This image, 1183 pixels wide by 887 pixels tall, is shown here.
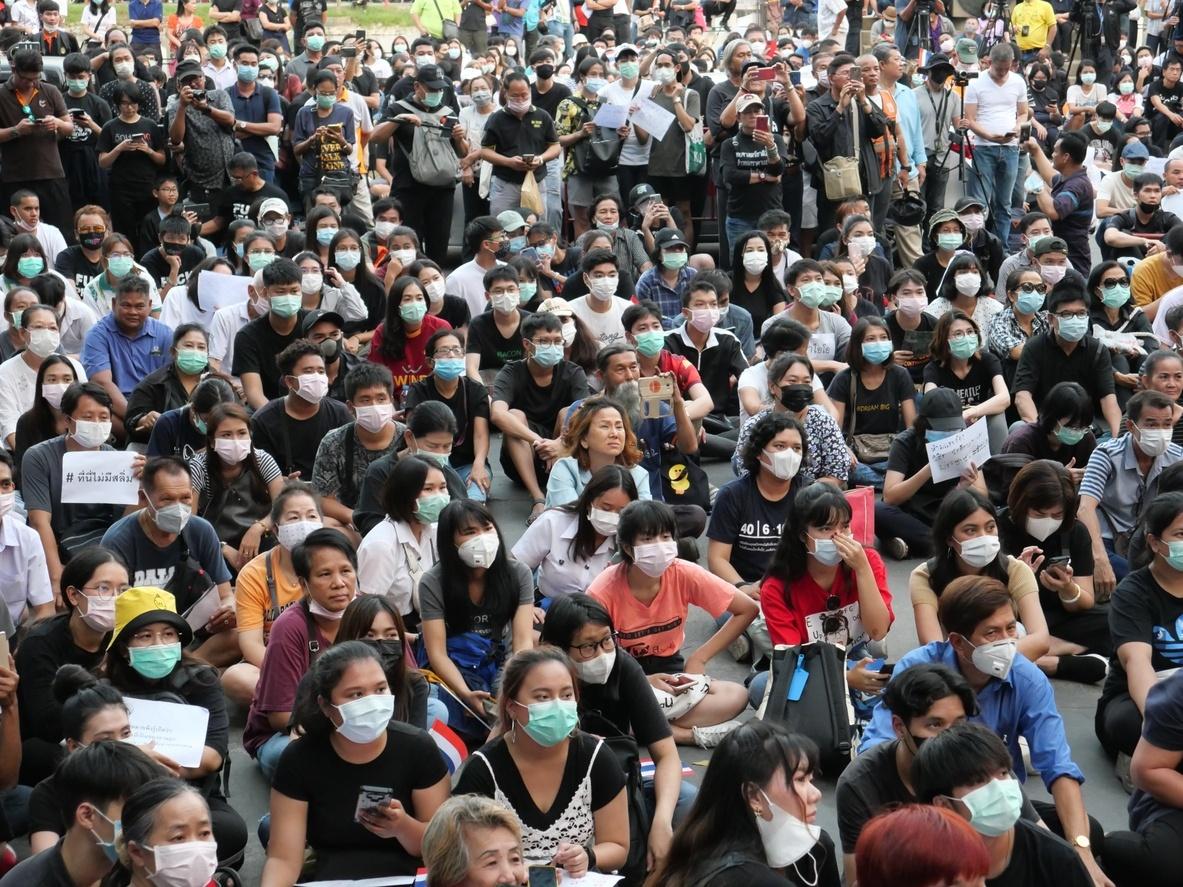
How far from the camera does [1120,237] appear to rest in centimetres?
1359

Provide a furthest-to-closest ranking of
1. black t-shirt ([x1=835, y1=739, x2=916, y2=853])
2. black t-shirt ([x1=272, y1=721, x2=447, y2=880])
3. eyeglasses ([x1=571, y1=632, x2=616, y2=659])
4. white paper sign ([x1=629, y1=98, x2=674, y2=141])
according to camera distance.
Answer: white paper sign ([x1=629, y1=98, x2=674, y2=141]), eyeglasses ([x1=571, y1=632, x2=616, y2=659]), black t-shirt ([x1=272, y1=721, x2=447, y2=880]), black t-shirt ([x1=835, y1=739, x2=916, y2=853])

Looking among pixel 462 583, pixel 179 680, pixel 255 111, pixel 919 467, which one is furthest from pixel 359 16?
pixel 179 680

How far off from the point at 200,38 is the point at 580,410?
10511 mm

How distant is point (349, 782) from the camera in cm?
528

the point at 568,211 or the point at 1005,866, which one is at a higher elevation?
the point at 1005,866

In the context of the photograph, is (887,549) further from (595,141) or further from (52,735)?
(595,141)

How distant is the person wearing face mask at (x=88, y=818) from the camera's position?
4.74 meters

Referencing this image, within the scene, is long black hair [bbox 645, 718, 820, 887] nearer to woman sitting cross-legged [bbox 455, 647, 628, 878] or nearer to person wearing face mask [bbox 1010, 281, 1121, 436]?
woman sitting cross-legged [bbox 455, 647, 628, 878]

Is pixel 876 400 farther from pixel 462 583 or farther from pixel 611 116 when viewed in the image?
pixel 611 116

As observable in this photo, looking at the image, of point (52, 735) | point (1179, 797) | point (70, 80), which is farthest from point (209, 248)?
point (1179, 797)

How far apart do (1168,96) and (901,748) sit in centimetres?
1615

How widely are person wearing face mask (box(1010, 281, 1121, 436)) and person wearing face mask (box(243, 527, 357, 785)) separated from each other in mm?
4906

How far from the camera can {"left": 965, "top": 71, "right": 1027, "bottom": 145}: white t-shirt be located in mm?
15125

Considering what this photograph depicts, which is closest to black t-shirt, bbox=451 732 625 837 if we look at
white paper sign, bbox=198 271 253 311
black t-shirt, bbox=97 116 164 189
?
white paper sign, bbox=198 271 253 311
